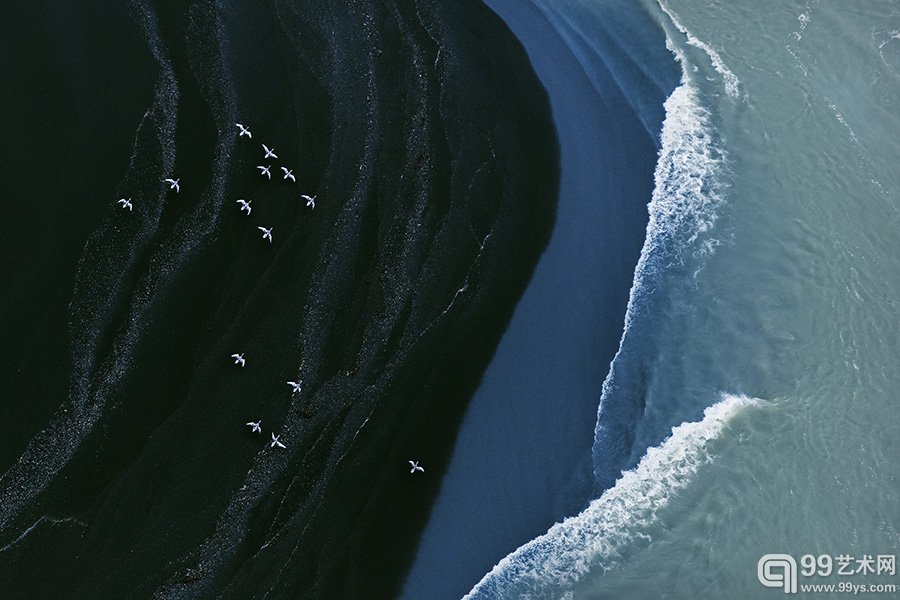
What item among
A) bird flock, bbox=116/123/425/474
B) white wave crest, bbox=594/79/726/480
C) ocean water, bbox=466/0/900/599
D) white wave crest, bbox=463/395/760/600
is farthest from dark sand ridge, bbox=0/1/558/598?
ocean water, bbox=466/0/900/599

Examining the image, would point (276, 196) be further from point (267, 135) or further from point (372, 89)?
point (372, 89)

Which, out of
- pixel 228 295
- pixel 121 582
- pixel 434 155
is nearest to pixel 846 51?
pixel 434 155

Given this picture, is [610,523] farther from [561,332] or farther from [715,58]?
[715,58]

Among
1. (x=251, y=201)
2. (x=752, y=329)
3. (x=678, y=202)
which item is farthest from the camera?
(x=678, y=202)

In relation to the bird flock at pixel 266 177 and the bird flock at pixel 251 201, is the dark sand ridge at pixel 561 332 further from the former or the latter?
the bird flock at pixel 266 177

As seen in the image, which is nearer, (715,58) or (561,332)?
(561,332)

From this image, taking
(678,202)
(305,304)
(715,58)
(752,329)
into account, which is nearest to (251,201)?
(305,304)

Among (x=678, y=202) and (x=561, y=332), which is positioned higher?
(x=678, y=202)
